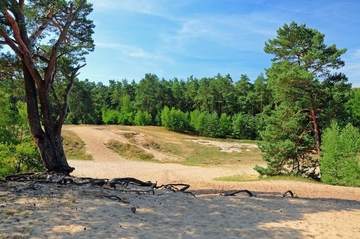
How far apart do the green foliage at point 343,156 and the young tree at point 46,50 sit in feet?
45.8

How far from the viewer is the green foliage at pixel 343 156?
16828 millimetres

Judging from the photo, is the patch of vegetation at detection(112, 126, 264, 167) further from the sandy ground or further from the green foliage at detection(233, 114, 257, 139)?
the sandy ground

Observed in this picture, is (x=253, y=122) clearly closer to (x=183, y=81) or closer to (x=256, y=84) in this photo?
(x=256, y=84)

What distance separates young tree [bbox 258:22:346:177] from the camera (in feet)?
63.6


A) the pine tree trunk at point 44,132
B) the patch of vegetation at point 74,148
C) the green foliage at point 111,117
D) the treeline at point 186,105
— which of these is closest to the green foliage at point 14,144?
the pine tree trunk at point 44,132

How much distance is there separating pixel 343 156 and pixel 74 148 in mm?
29592

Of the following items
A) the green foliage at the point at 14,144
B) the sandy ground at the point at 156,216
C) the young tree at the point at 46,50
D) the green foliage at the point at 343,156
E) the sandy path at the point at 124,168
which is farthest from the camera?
the sandy path at the point at 124,168

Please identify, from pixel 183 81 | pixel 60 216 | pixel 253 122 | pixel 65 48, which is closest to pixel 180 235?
pixel 60 216

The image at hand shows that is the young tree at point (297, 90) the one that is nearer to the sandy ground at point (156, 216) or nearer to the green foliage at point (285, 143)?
the green foliage at point (285, 143)

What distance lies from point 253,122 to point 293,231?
51012 mm

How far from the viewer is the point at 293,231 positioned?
639 cm

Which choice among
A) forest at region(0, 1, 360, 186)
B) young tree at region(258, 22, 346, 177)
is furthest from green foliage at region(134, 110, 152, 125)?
young tree at region(258, 22, 346, 177)

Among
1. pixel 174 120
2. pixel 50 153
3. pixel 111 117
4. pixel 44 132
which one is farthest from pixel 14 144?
pixel 111 117

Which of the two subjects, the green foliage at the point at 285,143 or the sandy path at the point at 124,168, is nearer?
the green foliage at the point at 285,143
